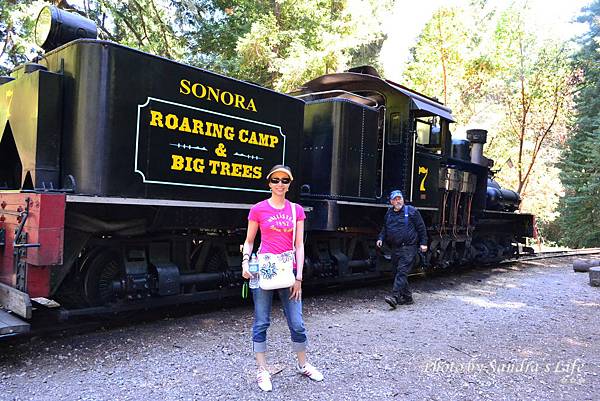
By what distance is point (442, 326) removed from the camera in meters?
5.56

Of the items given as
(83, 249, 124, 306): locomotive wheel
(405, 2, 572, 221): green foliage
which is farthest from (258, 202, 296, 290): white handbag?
(405, 2, 572, 221): green foliage

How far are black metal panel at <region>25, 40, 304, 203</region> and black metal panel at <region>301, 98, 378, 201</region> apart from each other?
117 cm

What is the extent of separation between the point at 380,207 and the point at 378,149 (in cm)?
100

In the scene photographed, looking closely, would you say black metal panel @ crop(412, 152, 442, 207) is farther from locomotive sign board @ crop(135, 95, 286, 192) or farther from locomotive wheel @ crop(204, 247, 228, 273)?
locomotive wheel @ crop(204, 247, 228, 273)

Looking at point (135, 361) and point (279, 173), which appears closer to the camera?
point (279, 173)

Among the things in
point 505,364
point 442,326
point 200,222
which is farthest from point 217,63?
point 505,364

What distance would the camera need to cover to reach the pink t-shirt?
353 centimetres

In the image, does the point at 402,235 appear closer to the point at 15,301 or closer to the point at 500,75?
the point at 15,301

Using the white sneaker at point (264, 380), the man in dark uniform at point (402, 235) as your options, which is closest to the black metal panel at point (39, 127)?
the white sneaker at point (264, 380)

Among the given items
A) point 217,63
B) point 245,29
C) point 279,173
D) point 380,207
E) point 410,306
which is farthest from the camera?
point 245,29

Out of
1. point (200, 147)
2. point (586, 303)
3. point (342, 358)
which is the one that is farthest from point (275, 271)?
point (586, 303)

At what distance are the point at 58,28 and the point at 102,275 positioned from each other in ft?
8.22

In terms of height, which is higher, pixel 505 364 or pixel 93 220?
pixel 93 220

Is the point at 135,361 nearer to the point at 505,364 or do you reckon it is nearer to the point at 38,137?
the point at 38,137
